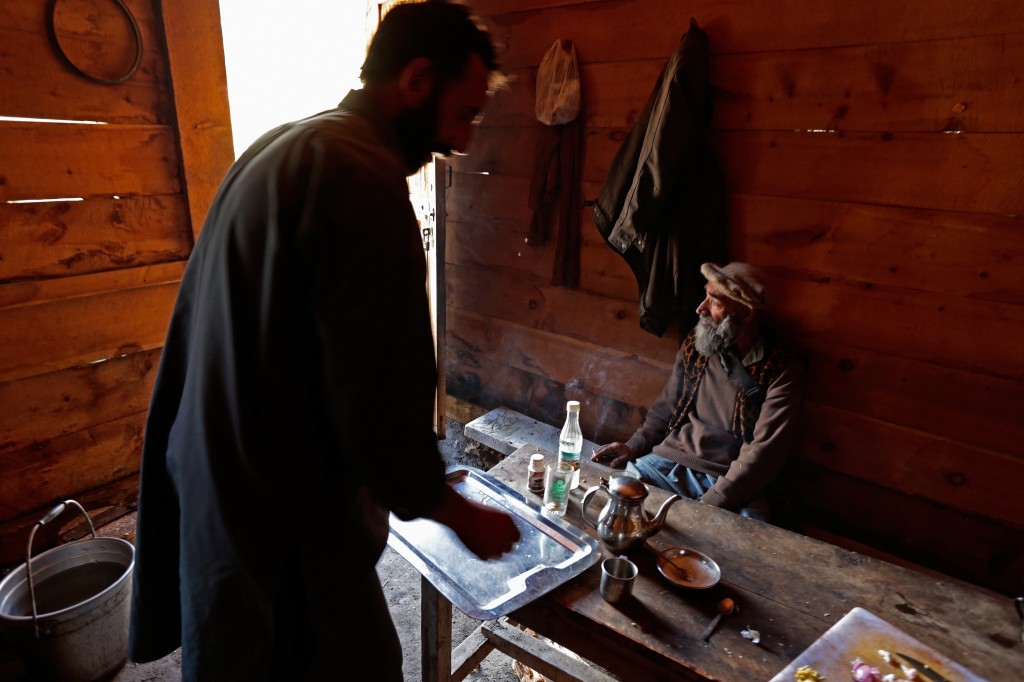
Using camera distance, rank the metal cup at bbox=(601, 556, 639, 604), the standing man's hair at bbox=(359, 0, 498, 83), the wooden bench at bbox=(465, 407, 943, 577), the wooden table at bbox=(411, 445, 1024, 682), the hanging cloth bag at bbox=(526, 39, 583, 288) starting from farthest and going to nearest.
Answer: the wooden bench at bbox=(465, 407, 943, 577), the hanging cloth bag at bbox=(526, 39, 583, 288), the metal cup at bbox=(601, 556, 639, 604), the wooden table at bbox=(411, 445, 1024, 682), the standing man's hair at bbox=(359, 0, 498, 83)

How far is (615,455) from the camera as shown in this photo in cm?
297

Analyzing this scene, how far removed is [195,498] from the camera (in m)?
1.08

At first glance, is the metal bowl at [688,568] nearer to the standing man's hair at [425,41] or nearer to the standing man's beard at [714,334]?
the standing man's beard at [714,334]

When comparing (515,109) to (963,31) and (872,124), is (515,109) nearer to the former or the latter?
(872,124)

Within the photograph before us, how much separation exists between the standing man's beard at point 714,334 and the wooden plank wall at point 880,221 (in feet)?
1.17

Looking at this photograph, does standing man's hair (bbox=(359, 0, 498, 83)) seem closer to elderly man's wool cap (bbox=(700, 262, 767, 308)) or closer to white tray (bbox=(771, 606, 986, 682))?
white tray (bbox=(771, 606, 986, 682))

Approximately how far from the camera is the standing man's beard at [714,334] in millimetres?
2480

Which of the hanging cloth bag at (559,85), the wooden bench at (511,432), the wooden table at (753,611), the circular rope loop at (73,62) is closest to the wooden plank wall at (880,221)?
the hanging cloth bag at (559,85)

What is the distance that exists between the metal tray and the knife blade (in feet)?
2.42

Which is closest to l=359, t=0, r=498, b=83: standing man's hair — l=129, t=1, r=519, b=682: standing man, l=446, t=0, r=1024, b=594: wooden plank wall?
l=129, t=1, r=519, b=682: standing man

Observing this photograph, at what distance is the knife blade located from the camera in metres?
1.25

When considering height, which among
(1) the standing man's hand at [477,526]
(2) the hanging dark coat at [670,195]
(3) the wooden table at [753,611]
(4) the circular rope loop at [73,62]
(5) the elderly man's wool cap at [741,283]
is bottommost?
(3) the wooden table at [753,611]

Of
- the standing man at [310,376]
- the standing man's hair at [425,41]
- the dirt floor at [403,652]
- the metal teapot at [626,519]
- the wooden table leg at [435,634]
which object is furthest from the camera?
the dirt floor at [403,652]

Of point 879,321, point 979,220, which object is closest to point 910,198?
point 979,220
